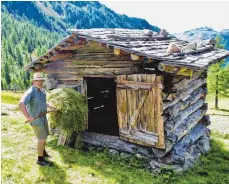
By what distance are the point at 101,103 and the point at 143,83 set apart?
6.61 meters

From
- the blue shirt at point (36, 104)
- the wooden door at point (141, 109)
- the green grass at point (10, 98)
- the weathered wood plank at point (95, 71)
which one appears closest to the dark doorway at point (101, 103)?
the weathered wood plank at point (95, 71)

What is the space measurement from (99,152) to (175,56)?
4.21 m

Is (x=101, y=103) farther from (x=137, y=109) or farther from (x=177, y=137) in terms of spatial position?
(x=177, y=137)

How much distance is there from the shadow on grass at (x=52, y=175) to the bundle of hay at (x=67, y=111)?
5.05 ft

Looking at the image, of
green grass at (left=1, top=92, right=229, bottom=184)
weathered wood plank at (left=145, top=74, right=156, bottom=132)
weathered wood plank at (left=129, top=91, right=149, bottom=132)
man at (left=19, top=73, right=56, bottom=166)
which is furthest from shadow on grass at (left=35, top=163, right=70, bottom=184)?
weathered wood plank at (left=145, top=74, right=156, bottom=132)

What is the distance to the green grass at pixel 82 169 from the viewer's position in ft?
26.4

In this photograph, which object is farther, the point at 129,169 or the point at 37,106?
the point at 129,169

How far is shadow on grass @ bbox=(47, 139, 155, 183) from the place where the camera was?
8.58 metres

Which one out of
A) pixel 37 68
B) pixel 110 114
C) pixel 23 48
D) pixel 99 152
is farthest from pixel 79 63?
pixel 23 48

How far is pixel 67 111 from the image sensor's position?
965cm

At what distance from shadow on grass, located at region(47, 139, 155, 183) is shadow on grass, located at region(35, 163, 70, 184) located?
53 centimetres

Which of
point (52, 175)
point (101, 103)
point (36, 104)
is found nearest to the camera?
point (52, 175)

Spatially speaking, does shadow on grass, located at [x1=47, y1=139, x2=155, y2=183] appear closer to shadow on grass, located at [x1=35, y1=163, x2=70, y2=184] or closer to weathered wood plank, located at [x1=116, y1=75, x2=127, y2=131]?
shadow on grass, located at [x1=35, y1=163, x2=70, y2=184]

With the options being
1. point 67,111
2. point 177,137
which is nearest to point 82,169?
point 67,111
